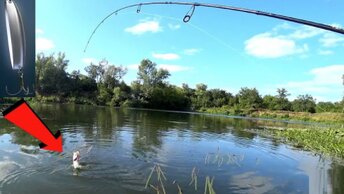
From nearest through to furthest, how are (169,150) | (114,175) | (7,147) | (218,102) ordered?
(114,175), (7,147), (169,150), (218,102)

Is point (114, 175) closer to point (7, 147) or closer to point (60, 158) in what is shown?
point (60, 158)

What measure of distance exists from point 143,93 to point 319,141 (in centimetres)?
7403

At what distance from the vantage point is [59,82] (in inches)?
3787

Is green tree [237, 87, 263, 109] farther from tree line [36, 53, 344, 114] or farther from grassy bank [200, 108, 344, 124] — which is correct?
grassy bank [200, 108, 344, 124]

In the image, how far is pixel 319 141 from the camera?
2984cm

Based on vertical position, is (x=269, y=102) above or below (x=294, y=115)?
above

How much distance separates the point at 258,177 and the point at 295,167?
442cm

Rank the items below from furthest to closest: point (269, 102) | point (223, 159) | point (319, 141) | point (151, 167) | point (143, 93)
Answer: point (269, 102) < point (143, 93) < point (319, 141) < point (223, 159) < point (151, 167)

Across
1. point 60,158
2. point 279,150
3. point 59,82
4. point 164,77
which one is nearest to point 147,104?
point 164,77
